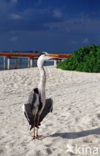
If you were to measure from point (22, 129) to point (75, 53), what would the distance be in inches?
511

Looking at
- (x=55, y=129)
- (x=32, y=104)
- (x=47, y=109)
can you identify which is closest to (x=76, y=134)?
(x=55, y=129)

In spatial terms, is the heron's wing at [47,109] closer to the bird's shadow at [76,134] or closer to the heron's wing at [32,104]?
the heron's wing at [32,104]

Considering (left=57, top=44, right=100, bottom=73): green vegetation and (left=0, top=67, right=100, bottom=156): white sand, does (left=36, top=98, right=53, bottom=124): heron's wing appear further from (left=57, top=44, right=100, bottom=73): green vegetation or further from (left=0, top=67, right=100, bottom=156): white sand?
(left=57, top=44, right=100, bottom=73): green vegetation

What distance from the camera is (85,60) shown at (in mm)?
16516

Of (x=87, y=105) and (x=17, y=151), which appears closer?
(x=17, y=151)

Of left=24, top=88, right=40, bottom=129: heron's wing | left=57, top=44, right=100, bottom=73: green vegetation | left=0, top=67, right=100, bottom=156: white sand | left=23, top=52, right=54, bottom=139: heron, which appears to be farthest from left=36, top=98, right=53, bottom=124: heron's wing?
left=57, top=44, right=100, bottom=73: green vegetation

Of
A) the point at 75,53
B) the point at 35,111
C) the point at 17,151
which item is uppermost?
the point at 75,53

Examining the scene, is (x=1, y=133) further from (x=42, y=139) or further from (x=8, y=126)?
(x=42, y=139)

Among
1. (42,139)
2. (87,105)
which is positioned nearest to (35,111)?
Answer: (42,139)

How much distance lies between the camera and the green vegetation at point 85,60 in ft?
50.6

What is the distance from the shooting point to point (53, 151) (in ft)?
11.6

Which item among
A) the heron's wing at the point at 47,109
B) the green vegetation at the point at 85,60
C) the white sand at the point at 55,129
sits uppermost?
the green vegetation at the point at 85,60

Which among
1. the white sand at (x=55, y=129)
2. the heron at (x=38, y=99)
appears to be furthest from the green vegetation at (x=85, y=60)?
Result: the heron at (x=38, y=99)

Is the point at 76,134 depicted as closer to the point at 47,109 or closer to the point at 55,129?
the point at 55,129
